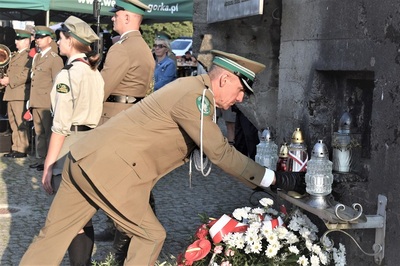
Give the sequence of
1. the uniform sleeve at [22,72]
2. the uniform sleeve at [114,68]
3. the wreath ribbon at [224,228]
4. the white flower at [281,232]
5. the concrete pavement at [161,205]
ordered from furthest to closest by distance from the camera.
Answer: the uniform sleeve at [22,72] < the concrete pavement at [161,205] < the uniform sleeve at [114,68] < the wreath ribbon at [224,228] < the white flower at [281,232]

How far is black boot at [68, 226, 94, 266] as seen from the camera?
187 inches

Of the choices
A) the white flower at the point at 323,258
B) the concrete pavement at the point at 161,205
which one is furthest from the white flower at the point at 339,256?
the concrete pavement at the point at 161,205

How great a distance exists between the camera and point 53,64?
32.1ft

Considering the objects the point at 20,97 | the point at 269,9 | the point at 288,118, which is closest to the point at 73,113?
the point at 288,118

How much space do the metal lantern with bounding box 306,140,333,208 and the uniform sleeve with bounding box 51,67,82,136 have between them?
1610 mm

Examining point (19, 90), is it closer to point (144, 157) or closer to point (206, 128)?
point (144, 157)

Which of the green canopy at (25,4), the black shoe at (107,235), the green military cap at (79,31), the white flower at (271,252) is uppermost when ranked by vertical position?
the green canopy at (25,4)

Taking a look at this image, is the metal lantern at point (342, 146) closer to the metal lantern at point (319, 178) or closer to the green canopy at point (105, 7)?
the metal lantern at point (319, 178)

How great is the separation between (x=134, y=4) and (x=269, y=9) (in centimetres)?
151

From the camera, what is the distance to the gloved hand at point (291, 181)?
409 centimetres

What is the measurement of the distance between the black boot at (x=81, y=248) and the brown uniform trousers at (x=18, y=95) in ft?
20.9

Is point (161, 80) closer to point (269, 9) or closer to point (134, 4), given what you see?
point (269, 9)

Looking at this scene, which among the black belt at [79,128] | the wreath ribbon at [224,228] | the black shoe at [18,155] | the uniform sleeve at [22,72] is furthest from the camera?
the black shoe at [18,155]

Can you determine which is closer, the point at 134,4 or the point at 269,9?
the point at 134,4
